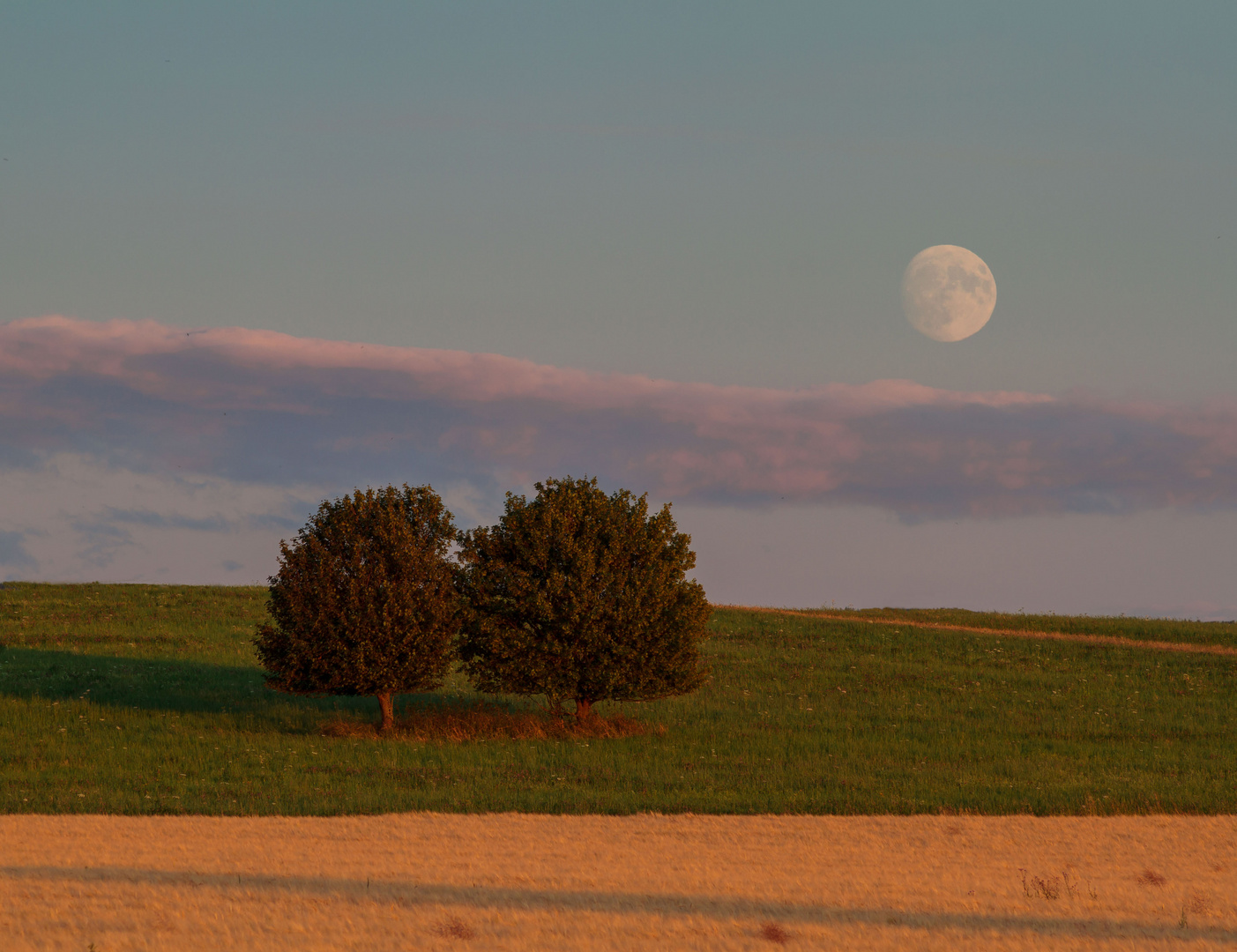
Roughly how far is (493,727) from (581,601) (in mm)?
5390

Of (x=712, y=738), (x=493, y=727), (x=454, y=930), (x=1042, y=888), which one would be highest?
(x=454, y=930)

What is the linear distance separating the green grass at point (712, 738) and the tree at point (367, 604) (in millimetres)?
2359

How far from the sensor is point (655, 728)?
131 feet

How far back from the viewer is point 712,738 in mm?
38312

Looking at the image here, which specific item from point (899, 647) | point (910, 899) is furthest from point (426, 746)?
point (899, 647)

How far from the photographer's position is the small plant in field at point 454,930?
1502 cm

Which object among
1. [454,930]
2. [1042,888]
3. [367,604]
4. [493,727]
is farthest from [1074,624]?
[454,930]

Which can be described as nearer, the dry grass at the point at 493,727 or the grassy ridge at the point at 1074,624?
the dry grass at the point at 493,727

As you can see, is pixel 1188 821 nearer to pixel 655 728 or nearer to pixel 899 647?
pixel 655 728

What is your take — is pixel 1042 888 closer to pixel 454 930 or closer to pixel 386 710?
pixel 454 930

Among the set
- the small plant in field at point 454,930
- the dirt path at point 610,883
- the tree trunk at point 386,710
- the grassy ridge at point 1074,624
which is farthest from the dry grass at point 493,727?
the grassy ridge at point 1074,624

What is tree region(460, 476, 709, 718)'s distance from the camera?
127 ft

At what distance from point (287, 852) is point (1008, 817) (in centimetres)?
1705

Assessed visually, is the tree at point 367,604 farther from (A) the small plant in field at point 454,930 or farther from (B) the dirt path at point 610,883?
(A) the small plant in field at point 454,930
